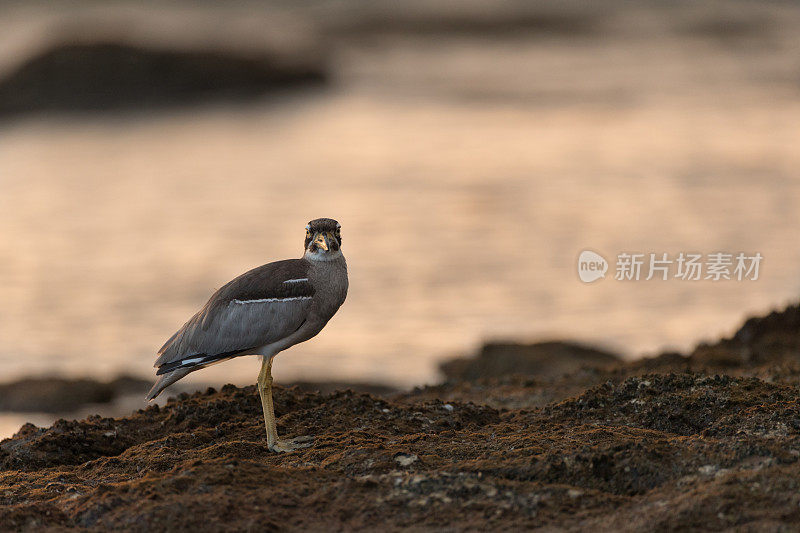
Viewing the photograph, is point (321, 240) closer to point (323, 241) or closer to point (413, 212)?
point (323, 241)

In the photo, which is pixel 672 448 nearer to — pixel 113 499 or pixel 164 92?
pixel 113 499

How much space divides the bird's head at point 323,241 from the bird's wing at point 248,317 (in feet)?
0.40

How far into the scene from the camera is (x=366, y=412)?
868cm

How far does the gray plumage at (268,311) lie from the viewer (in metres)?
8.17

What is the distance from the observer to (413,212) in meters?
25.5

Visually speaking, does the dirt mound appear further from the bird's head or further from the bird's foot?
the bird's head

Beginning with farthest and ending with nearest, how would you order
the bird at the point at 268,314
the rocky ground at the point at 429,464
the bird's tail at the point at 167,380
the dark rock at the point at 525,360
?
the dark rock at the point at 525,360 → the bird's tail at the point at 167,380 → the bird at the point at 268,314 → the rocky ground at the point at 429,464

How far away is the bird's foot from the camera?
309 inches

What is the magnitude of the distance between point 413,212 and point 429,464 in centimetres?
1869

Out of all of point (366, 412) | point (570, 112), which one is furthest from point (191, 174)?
point (366, 412)

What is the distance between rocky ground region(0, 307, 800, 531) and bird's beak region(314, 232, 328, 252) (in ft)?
4.65

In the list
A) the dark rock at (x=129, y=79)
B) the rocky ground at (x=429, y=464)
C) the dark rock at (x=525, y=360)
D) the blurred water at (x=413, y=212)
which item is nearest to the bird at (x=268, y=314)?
the rocky ground at (x=429, y=464)

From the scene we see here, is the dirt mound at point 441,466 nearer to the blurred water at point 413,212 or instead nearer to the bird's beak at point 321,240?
the bird's beak at point 321,240

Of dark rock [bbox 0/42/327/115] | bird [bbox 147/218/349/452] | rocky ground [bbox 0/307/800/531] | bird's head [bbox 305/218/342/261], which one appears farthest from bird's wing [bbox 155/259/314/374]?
dark rock [bbox 0/42/327/115]
